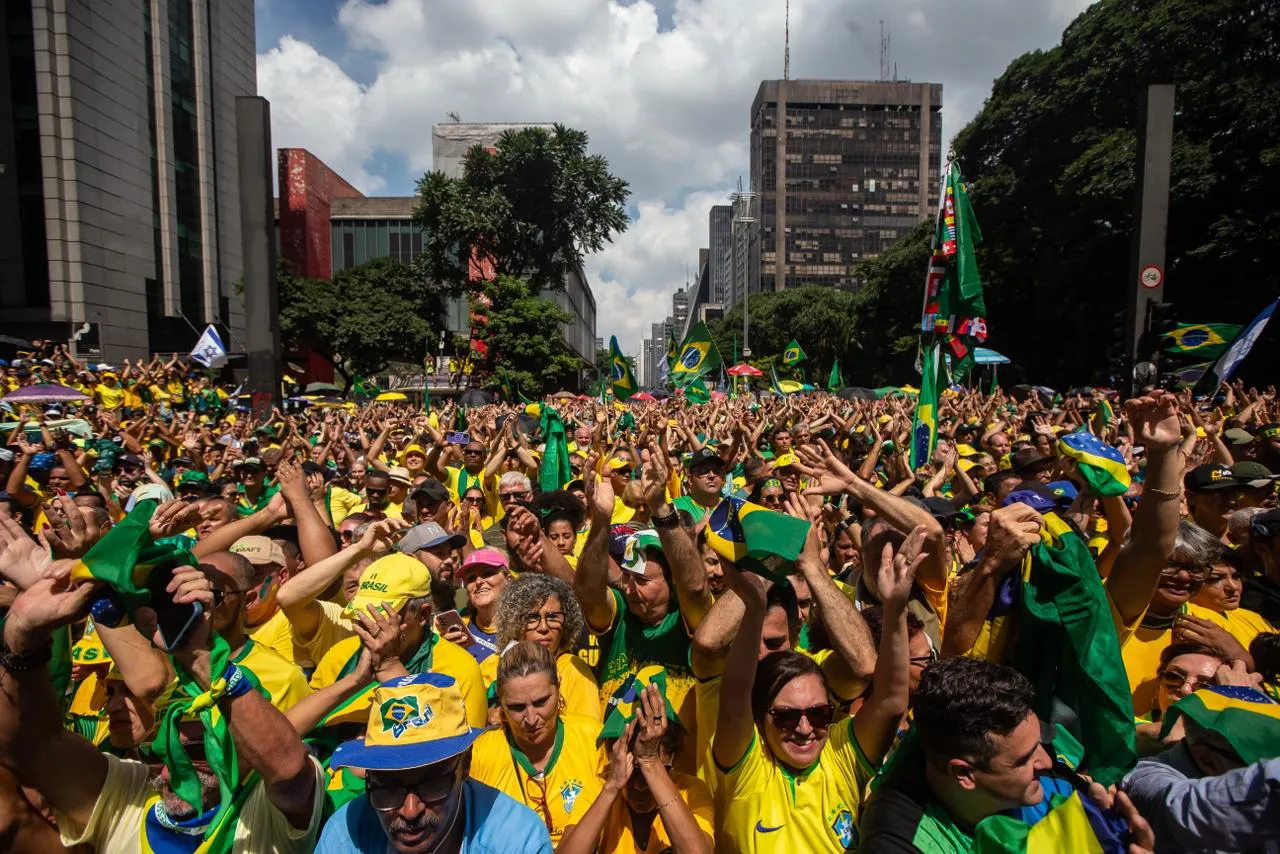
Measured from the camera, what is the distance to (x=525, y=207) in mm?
38188

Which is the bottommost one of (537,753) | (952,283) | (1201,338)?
(537,753)

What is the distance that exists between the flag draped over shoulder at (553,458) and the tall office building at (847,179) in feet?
306

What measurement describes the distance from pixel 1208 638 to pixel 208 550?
4.16 meters

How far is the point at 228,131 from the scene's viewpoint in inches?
1446

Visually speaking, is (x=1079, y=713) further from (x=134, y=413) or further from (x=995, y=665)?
(x=134, y=413)

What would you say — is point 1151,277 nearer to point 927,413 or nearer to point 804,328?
point 927,413

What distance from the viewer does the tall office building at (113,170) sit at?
26625 millimetres

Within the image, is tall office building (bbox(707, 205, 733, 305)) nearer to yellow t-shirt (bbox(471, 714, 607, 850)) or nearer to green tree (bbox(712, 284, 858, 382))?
green tree (bbox(712, 284, 858, 382))

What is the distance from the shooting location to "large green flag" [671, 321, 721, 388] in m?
13.4

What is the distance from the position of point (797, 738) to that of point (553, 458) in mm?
5397

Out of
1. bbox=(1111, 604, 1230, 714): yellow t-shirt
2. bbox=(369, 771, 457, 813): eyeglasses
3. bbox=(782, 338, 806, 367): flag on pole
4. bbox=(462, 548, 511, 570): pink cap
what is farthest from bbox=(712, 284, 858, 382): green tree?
bbox=(369, 771, 457, 813): eyeglasses

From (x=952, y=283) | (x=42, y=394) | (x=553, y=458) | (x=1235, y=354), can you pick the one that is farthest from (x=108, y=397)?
(x=1235, y=354)

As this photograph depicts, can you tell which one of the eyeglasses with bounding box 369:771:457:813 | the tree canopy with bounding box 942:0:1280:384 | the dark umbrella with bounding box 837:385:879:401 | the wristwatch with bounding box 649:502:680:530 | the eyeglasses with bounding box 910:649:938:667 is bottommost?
the eyeglasses with bounding box 369:771:457:813

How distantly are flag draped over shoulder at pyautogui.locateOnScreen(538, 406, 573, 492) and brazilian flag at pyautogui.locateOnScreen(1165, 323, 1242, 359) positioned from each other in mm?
7061
